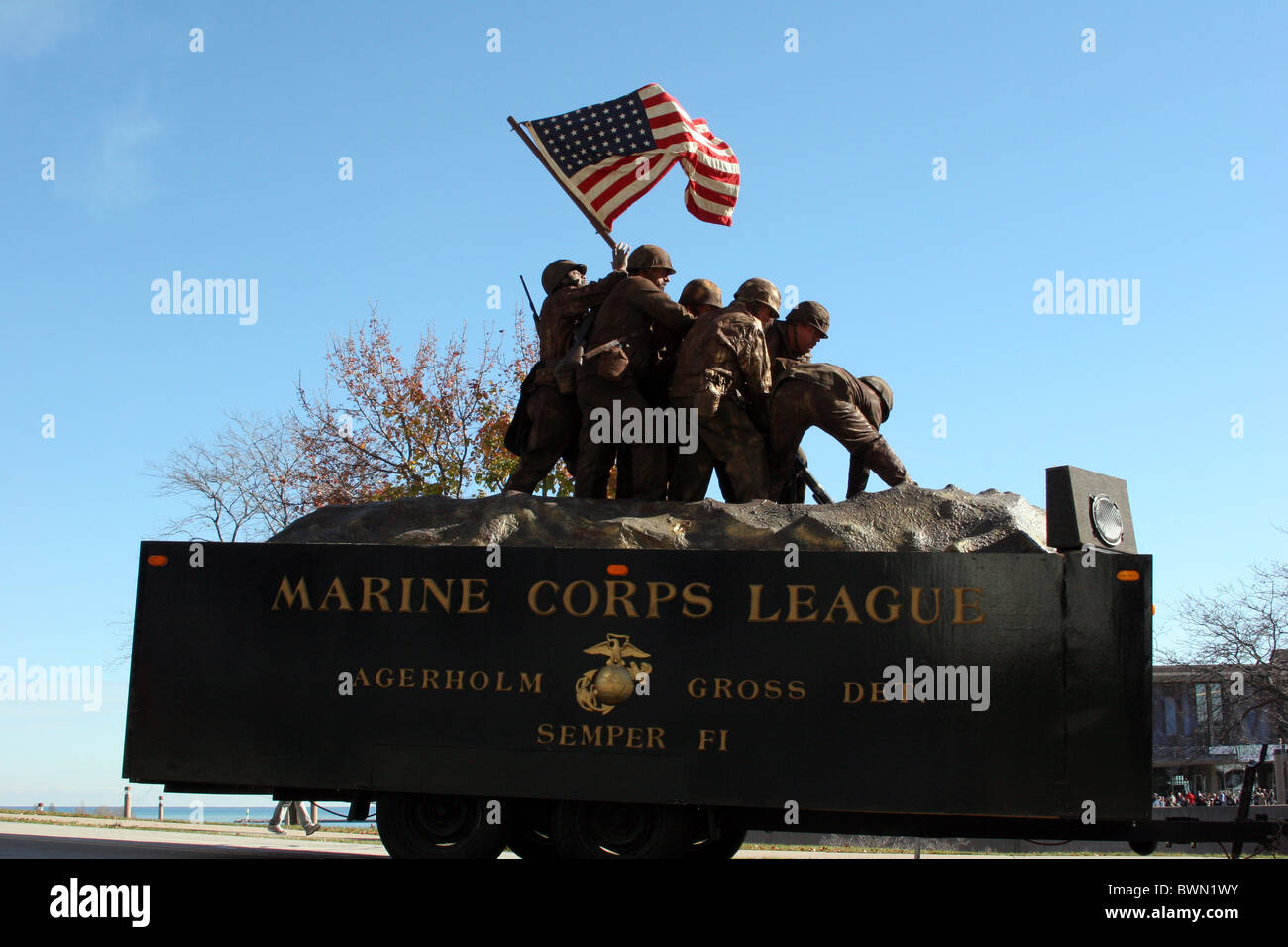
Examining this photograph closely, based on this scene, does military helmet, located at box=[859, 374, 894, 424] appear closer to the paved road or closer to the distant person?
the paved road

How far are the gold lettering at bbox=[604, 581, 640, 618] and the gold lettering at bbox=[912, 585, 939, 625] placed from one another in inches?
69.1

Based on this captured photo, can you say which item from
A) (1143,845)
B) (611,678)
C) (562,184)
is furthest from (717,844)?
(562,184)

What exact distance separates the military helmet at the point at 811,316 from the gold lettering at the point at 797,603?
2.74 m

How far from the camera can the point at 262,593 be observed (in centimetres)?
848

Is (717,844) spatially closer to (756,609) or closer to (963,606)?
(756,609)

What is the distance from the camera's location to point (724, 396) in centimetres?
912

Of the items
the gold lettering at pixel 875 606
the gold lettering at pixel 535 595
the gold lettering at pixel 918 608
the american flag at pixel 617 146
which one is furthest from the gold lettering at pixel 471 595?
the american flag at pixel 617 146

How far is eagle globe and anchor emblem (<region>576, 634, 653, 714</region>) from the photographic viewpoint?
787cm

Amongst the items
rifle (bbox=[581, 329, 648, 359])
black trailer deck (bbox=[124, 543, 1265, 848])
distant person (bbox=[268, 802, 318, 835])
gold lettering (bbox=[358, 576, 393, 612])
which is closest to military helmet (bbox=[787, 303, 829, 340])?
rifle (bbox=[581, 329, 648, 359])

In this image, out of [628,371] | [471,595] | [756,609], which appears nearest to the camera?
[756,609]

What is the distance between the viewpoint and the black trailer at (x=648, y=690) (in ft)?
24.2

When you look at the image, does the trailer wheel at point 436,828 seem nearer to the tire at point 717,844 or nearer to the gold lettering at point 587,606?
the tire at point 717,844

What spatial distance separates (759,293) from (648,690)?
3.36 metres
